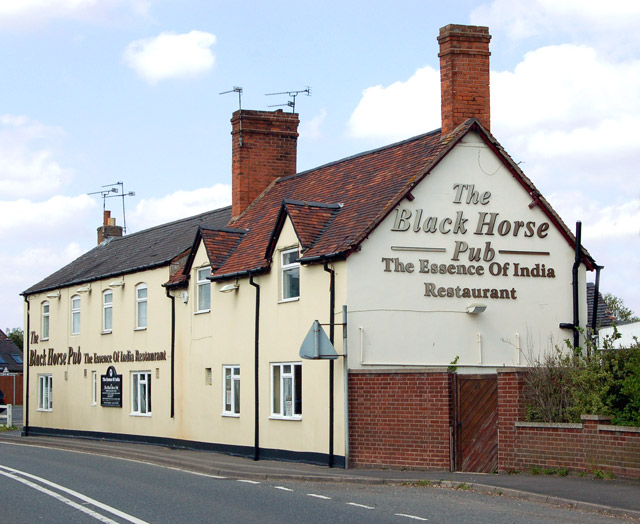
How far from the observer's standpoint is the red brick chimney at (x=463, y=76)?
22422 mm

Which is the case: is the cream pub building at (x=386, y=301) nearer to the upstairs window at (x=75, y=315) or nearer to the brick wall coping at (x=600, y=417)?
the brick wall coping at (x=600, y=417)

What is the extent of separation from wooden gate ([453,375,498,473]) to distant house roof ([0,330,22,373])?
69.0 m

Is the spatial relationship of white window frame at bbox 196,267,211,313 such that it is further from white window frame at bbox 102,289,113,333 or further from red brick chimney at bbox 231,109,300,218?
white window frame at bbox 102,289,113,333

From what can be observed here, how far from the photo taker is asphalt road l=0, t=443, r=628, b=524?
41.0 ft

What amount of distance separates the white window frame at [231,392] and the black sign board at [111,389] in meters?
7.21

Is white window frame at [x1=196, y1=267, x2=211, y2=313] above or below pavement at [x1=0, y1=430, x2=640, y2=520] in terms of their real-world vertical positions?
above

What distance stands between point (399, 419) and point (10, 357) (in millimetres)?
71261

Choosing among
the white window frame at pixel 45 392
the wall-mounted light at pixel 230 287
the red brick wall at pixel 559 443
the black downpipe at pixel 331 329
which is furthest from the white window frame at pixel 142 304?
the red brick wall at pixel 559 443

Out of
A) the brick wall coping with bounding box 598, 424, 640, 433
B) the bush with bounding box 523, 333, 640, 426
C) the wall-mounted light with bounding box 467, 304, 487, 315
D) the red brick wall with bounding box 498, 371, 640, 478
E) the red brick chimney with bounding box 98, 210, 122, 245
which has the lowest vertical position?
the red brick wall with bounding box 498, 371, 640, 478

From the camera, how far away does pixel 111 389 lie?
106 ft

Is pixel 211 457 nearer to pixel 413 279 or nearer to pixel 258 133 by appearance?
pixel 413 279

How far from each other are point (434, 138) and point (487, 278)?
11.5 feet

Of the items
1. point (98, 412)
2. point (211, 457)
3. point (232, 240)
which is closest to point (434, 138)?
point (232, 240)

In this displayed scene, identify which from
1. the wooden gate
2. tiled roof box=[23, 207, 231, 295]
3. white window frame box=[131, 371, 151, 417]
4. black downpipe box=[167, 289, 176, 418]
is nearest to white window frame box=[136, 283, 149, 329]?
tiled roof box=[23, 207, 231, 295]
